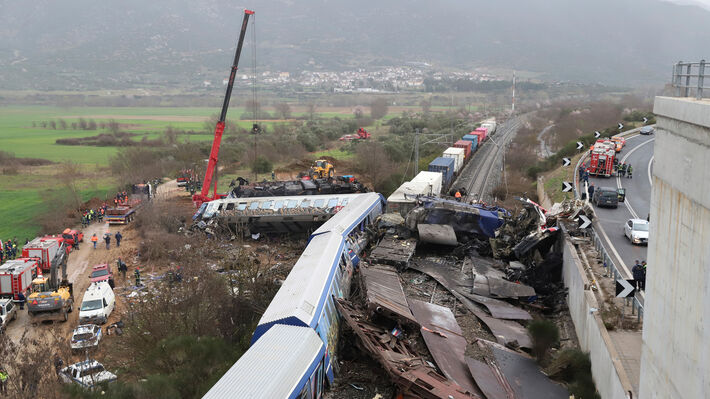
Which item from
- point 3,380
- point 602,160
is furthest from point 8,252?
point 602,160

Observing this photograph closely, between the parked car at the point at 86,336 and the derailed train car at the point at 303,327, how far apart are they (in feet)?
22.7

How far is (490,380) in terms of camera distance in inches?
533

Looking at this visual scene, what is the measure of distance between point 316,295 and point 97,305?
10422 millimetres

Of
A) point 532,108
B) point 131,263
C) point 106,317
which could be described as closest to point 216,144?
point 131,263

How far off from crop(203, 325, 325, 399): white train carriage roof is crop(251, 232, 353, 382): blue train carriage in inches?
25.8

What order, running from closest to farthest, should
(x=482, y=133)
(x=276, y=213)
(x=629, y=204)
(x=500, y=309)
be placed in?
(x=500, y=309), (x=276, y=213), (x=629, y=204), (x=482, y=133)

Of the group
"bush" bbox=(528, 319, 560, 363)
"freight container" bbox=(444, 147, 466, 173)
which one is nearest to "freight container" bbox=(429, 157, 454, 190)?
"freight container" bbox=(444, 147, 466, 173)

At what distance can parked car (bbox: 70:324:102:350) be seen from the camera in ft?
56.6

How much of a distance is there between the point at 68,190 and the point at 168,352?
33591mm

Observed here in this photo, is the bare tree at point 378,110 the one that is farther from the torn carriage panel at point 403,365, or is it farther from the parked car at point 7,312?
the torn carriage panel at point 403,365

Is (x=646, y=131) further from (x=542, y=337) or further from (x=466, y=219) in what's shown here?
(x=542, y=337)

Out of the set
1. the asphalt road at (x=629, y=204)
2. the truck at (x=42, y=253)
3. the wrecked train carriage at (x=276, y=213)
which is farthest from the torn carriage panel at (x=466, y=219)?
the truck at (x=42, y=253)

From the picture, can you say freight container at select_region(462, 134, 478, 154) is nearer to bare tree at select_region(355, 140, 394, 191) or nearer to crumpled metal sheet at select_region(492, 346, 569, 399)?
bare tree at select_region(355, 140, 394, 191)

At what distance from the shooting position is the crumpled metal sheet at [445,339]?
13.5 meters
